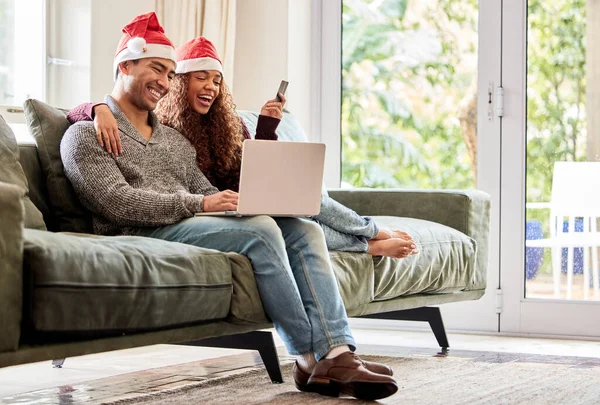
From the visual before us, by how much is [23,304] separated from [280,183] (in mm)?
764

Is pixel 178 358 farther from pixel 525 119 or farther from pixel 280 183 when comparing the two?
pixel 525 119

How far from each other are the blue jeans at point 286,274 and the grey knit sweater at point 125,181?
5cm

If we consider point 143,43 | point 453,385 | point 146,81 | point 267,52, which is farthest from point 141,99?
point 267,52

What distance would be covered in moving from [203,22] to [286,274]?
2.15 metres

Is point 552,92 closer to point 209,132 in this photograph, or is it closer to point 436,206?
point 436,206

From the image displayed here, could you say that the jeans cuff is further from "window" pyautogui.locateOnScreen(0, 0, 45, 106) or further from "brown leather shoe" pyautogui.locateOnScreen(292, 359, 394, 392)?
"window" pyautogui.locateOnScreen(0, 0, 45, 106)

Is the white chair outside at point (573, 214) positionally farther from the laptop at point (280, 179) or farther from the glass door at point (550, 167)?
the laptop at point (280, 179)

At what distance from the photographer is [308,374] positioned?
2506 millimetres

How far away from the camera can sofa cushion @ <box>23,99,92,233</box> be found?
261cm

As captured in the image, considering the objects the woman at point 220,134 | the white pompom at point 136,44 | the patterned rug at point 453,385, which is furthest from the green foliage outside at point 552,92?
the white pompom at point 136,44

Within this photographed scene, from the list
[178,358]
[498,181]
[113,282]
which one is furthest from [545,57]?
[113,282]

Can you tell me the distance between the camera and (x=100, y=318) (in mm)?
2004

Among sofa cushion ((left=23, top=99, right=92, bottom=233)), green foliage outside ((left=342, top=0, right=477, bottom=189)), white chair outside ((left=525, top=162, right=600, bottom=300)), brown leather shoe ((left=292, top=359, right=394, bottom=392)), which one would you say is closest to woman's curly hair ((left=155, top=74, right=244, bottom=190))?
sofa cushion ((left=23, top=99, right=92, bottom=233))

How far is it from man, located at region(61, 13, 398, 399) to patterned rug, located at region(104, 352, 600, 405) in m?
0.10
